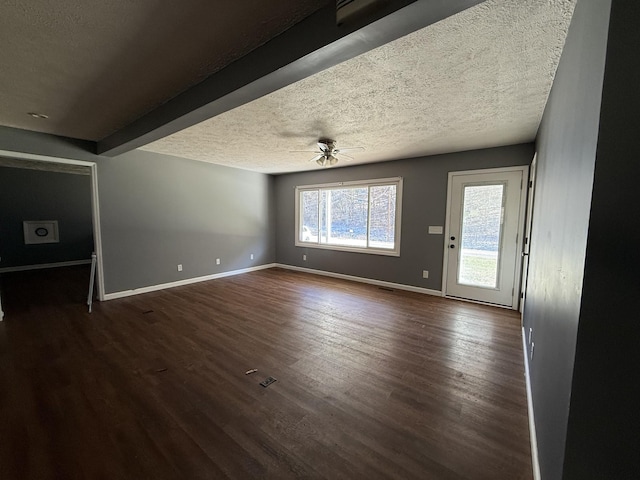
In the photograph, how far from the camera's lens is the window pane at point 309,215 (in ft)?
19.8

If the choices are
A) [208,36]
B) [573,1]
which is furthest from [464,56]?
[208,36]

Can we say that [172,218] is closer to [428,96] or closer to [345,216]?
[345,216]

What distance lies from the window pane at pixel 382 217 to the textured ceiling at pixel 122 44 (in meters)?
3.66

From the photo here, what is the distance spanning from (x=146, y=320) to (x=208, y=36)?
3260mm

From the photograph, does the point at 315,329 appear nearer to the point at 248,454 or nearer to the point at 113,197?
the point at 248,454

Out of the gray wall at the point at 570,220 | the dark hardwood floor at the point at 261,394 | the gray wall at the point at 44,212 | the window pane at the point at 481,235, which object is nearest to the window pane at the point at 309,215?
the dark hardwood floor at the point at 261,394

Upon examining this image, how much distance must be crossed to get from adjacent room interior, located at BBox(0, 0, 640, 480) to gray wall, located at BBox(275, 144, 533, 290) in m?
0.04

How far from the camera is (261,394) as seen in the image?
6.45ft

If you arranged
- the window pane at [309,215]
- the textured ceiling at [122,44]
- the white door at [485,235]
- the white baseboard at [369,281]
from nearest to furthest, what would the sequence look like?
the textured ceiling at [122,44] → the white door at [485,235] → the white baseboard at [369,281] → the window pane at [309,215]

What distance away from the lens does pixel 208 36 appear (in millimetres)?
1576

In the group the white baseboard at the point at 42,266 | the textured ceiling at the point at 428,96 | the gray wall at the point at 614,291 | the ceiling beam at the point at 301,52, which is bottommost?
the white baseboard at the point at 42,266

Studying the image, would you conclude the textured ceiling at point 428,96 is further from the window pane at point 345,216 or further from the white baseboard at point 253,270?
the white baseboard at point 253,270

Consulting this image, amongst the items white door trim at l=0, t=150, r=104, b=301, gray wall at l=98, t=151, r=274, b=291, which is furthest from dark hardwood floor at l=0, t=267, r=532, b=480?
gray wall at l=98, t=151, r=274, b=291

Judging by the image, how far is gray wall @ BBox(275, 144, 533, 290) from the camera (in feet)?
12.9
